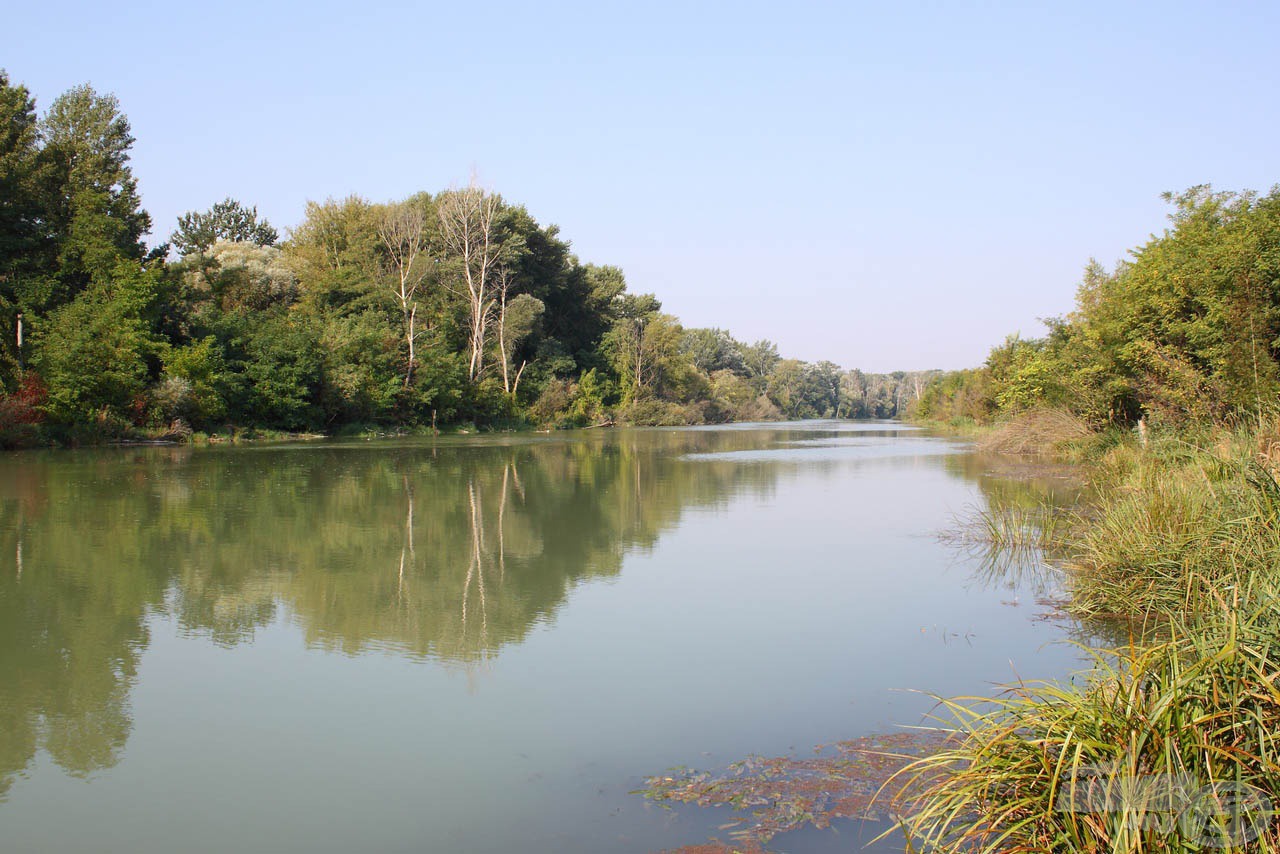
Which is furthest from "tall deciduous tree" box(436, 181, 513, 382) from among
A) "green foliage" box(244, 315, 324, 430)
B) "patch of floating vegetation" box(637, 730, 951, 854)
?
"patch of floating vegetation" box(637, 730, 951, 854)

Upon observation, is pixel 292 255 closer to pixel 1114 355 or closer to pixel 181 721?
pixel 1114 355

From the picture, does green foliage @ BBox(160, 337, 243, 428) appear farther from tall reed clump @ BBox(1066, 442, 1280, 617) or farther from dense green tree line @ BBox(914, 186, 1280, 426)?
tall reed clump @ BBox(1066, 442, 1280, 617)

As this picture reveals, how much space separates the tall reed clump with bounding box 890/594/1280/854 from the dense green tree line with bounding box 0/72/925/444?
27175 millimetres

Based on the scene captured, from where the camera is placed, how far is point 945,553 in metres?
10.9

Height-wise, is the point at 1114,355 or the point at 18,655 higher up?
the point at 1114,355

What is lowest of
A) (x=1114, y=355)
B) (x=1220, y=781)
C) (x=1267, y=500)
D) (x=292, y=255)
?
(x=1220, y=781)

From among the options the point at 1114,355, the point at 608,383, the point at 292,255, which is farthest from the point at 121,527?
the point at 608,383

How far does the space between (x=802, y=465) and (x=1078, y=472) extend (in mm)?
7422

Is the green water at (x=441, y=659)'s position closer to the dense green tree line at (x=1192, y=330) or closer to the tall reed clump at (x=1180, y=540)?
the tall reed clump at (x=1180, y=540)

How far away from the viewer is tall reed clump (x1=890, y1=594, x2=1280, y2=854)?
274 centimetres

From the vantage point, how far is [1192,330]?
16766 mm

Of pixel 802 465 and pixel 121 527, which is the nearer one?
pixel 121 527

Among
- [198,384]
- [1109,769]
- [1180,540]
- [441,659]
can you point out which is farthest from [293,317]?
[1109,769]

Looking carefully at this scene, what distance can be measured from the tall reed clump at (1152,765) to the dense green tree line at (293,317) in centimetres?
2718
